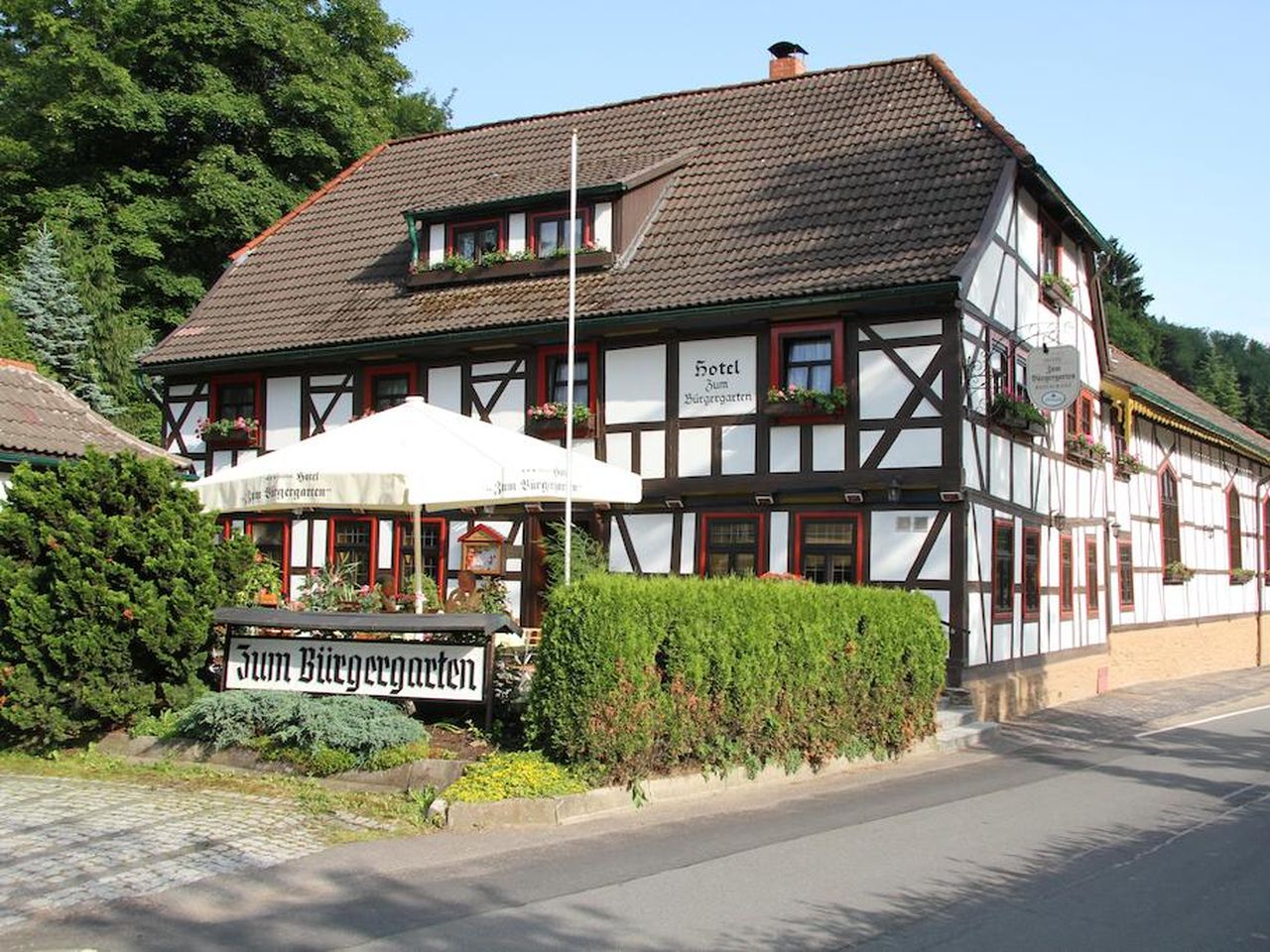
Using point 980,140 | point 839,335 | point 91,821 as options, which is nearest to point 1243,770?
point 839,335

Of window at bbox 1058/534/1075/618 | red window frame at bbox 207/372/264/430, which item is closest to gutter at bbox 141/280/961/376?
red window frame at bbox 207/372/264/430

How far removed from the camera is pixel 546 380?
20.8 meters

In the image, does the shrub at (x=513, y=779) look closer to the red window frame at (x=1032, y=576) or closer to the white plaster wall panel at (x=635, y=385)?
the white plaster wall panel at (x=635, y=385)

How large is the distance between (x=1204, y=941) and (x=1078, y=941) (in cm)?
66

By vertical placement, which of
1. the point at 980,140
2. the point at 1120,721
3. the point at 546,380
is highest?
the point at 980,140

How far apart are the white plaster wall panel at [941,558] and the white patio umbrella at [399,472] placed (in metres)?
6.15

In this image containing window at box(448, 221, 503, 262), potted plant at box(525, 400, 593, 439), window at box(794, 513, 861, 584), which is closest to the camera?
window at box(794, 513, 861, 584)

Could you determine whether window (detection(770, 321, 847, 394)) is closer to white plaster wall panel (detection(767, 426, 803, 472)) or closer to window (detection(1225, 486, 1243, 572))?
white plaster wall panel (detection(767, 426, 803, 472))

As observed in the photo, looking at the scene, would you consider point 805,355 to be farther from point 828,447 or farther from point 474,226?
point 474,226

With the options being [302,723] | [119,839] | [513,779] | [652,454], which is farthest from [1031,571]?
[119,839]

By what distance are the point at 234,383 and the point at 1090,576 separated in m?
15.5

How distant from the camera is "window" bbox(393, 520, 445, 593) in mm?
21219

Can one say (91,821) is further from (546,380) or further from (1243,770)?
(546,380)

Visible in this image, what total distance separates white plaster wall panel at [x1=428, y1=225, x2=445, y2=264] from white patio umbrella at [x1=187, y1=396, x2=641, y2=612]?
9546mm
